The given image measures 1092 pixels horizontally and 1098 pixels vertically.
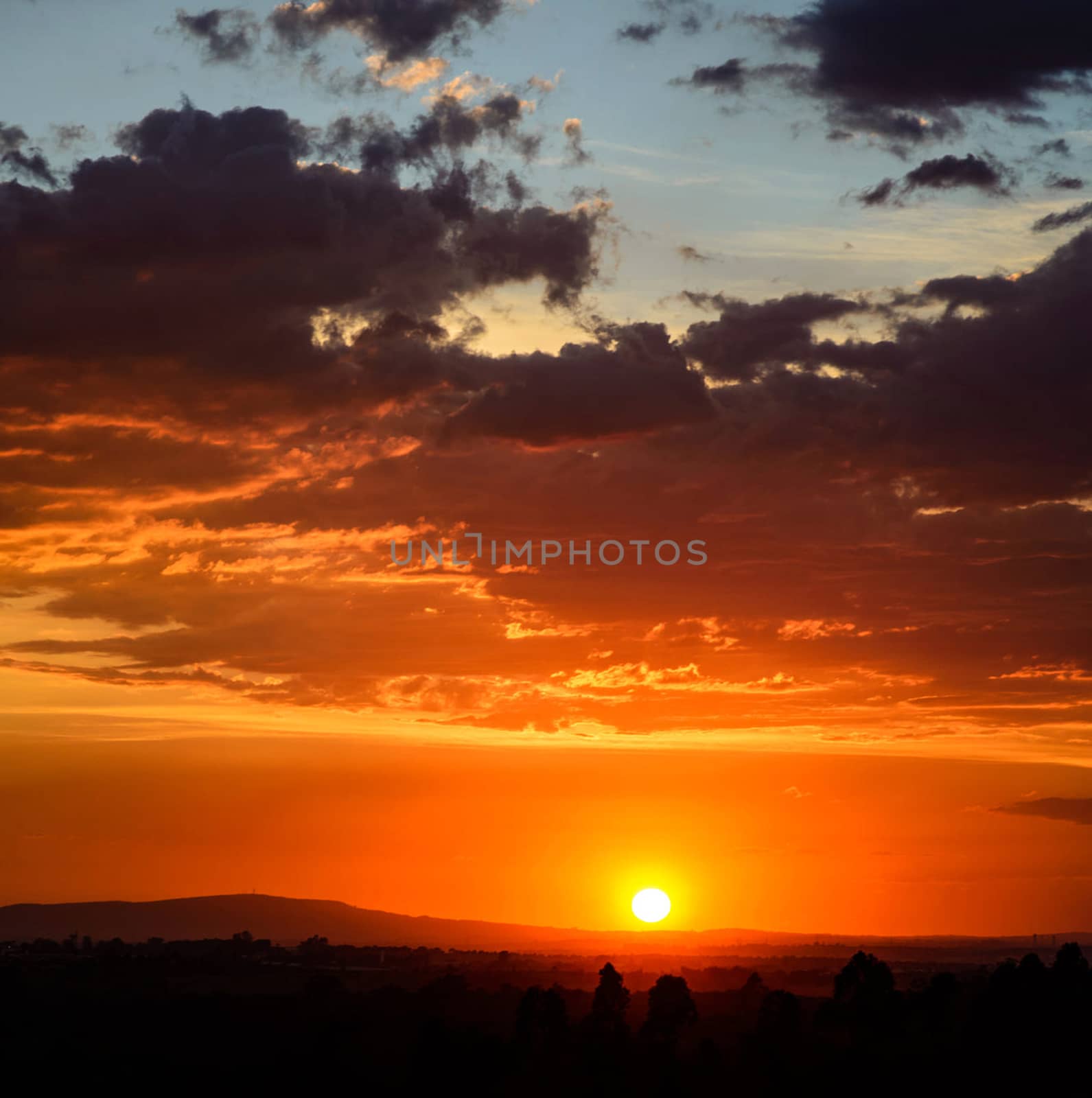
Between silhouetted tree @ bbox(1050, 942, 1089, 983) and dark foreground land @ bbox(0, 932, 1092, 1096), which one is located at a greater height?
silhouetted tree @ bbox(1050, 942, 1089, 983)

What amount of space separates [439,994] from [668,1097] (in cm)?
7609

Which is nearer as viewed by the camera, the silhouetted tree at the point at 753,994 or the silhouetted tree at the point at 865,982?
the silhouetted tree at the point at 865,982

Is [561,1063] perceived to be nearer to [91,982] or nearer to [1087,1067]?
[1087,1067]

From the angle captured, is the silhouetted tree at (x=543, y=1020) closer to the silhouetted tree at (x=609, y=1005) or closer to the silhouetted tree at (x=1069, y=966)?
the silhouetted tree at (x=609, y=1005)

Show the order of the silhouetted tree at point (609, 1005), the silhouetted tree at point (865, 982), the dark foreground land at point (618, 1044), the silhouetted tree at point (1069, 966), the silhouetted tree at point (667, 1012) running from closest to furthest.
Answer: the dark foreground land at point (618, 1044) → the silhouetted tree at point (1069, 966) → the silhouetted tree at point (865, 982) → the silhouetted tree at point (609, 1005) → the silhouetted tree at point (667, 1012)

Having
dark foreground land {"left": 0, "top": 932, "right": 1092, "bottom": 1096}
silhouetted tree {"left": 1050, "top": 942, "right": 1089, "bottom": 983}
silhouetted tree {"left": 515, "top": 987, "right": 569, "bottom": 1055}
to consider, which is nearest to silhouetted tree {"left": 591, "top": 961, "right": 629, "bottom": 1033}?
dark foreground land {"left": 0, "top": 932, "right": 1092, "bottom": 1096}

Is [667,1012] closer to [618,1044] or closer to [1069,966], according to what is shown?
[618,1044]

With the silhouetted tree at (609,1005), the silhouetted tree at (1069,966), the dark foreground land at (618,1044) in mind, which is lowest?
the dark foreground land at (618,1044)

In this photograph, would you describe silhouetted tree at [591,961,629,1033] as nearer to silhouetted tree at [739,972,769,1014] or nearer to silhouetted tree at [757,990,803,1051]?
silhouetted tree at [757,990,803,1051]

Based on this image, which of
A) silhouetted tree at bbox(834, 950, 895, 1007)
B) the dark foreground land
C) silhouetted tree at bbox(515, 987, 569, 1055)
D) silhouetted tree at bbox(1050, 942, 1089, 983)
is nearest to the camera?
the dark foreground land

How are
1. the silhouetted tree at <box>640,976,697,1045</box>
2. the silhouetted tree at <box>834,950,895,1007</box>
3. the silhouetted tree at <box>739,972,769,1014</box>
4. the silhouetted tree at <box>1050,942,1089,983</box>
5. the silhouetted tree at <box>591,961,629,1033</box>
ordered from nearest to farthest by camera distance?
the silhouetted tree at <box>1050,942,1089,983</box>, the silhouetted tree at <box>834,950,895,1007</box>, the silhouetted tree at <box>591,961,629,1033</box>, the silhouetted tree at <box>640,976,697,1045</box>, the silhouetted tree at <box>739,972,769,1014</box>

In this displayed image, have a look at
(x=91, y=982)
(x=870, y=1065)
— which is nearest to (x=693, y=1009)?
(x=870, y=1065)

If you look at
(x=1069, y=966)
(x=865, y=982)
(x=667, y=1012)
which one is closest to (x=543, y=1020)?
(x=667, y=1012)

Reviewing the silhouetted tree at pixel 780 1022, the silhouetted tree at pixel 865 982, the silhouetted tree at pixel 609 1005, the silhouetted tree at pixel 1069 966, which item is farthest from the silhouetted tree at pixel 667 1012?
the silhouetted tree at pixel 1069 966
